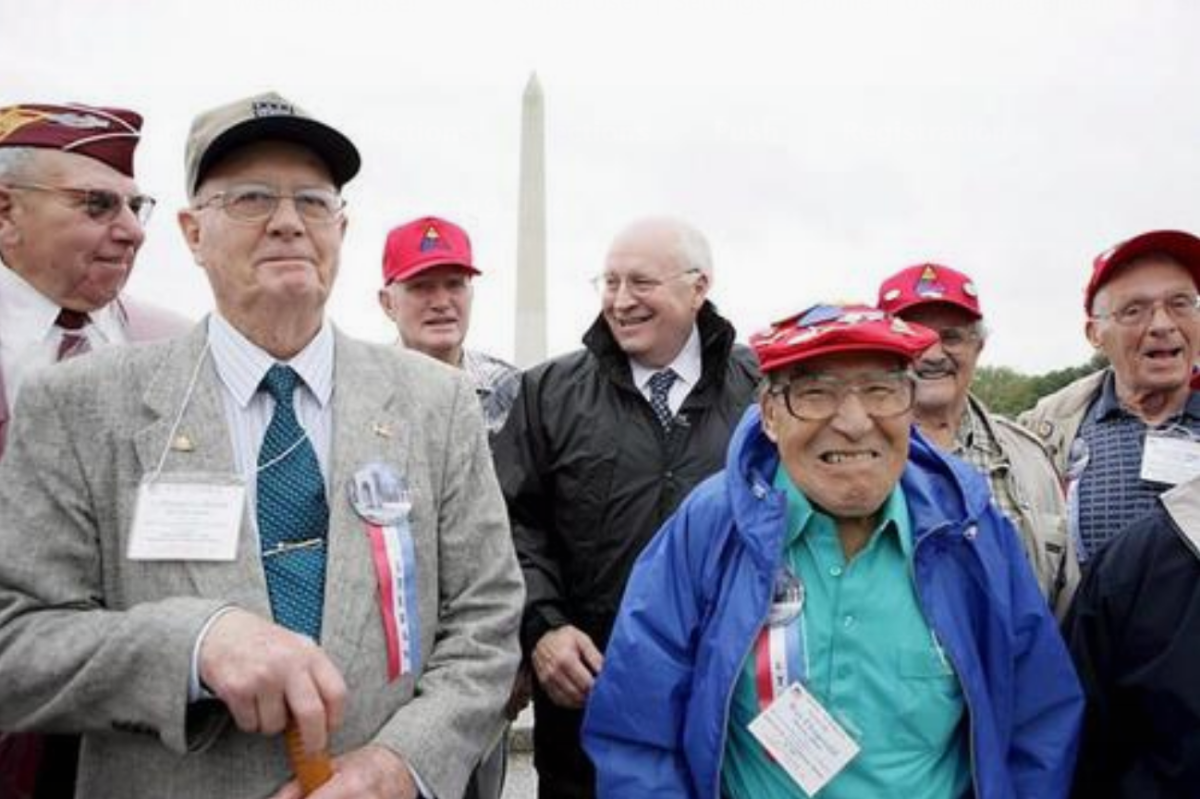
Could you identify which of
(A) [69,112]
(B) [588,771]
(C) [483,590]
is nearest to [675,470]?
(B) [588,771]

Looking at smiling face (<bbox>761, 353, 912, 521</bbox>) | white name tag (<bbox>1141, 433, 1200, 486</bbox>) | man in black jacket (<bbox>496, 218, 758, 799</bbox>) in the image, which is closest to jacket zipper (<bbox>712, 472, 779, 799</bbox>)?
smiling face (<bbox>761, 353, 912, 521</bbox>)

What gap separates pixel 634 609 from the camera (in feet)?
7.44

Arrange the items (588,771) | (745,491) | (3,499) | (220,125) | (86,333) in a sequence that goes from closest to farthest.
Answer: (3,499) → (220,125) → (745,491) → (86,333) → (588,771)

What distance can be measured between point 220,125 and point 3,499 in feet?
2.55

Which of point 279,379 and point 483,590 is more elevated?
point 279,379

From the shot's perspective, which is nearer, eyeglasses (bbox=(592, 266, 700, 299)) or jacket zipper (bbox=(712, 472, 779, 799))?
jacket zipper (bbox=(712, 472, 779, 799))

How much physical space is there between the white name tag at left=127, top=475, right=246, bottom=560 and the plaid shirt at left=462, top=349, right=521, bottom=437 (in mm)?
1822

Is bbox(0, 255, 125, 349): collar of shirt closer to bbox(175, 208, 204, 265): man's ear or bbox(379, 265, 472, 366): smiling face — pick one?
bbox(175, 208, 204, 265): man's ear

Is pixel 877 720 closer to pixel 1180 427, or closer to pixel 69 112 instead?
pixel 1180 427

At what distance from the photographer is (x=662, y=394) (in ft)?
11.3

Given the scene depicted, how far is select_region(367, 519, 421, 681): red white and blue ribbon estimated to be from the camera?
196 cm

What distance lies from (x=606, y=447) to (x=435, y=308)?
1.29 metres

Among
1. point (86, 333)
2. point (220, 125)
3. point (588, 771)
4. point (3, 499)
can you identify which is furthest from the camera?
point (588, 771)

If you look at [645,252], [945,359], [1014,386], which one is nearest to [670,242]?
[645,252]
